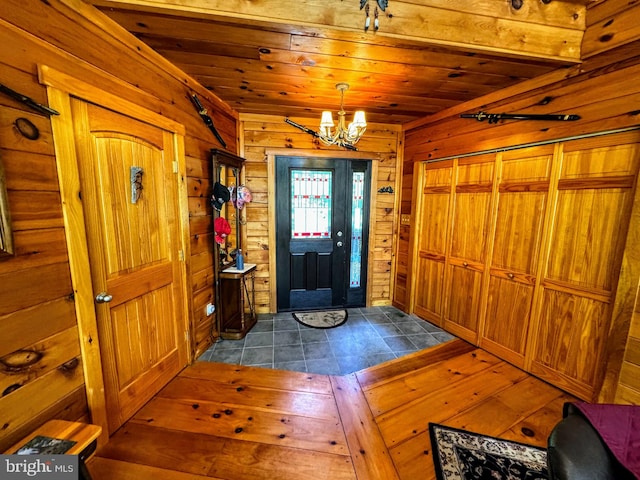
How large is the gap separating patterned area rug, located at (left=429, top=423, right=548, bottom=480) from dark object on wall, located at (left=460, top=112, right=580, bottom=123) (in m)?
2.28

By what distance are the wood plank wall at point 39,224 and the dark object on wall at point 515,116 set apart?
2.87m

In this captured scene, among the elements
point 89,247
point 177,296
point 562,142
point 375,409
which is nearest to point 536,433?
point 375,409

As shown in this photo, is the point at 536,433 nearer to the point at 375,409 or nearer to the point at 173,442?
the point at 375,409

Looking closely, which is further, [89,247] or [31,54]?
[89,247]

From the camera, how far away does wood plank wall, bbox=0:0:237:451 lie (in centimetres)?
108

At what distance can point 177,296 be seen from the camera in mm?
2170

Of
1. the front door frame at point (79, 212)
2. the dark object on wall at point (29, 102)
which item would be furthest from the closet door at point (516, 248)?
the dark object on wall at point (29, 102)

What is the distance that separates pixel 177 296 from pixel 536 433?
2754mm

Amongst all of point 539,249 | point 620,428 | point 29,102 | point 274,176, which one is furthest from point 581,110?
point 29,102

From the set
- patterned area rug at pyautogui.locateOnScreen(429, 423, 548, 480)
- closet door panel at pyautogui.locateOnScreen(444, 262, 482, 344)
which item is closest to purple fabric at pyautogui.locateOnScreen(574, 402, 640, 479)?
patterned area rug at pyautogui.locateOnScreen(429, 423, 548, 480)

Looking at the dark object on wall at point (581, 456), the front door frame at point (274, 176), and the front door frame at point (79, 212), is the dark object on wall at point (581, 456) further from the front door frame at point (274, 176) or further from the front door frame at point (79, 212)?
the front door frame at point (274, 176)

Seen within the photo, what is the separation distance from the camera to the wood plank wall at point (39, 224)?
108 cm

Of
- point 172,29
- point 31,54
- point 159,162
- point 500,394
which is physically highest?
point 172,29

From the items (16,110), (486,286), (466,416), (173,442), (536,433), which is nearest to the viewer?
(16,110)
